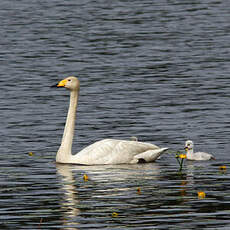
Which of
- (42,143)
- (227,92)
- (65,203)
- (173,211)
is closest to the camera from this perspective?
(173,211)

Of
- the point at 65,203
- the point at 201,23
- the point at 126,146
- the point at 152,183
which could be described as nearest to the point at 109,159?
the point at 126,146

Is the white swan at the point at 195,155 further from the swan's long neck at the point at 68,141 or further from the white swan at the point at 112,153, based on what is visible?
the swan's long neck at the point at 68,141

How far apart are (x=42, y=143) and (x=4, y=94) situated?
930cm

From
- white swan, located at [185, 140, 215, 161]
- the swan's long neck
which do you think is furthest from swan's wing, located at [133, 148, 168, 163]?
the swan's long neck

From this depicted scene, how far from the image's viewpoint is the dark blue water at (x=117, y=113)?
52.2 ft

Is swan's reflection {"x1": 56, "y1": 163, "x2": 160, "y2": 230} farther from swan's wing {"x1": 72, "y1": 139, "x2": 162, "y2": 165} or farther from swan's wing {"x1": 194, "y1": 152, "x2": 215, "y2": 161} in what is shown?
swan's wing {"x1": 194, "y1": 152, "x2": 215, "y2": 161}

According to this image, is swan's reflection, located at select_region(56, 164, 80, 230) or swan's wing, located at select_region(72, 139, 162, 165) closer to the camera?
swan's reflection, located at select_region(56, 164, 80, 230)

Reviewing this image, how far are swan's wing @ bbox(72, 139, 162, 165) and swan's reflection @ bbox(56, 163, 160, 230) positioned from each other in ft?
0.55

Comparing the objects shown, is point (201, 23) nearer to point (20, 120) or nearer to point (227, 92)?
point (227, 92)

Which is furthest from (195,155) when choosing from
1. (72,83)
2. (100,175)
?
(72,83)

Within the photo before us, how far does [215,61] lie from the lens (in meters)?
40.8

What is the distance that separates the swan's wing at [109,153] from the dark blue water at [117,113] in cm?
31

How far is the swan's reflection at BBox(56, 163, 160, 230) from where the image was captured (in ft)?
54.7

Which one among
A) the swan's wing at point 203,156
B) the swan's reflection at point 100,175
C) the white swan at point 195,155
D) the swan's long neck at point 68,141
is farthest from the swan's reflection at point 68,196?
the swan's wing at point 203,156
